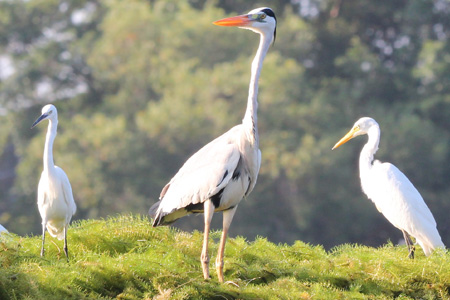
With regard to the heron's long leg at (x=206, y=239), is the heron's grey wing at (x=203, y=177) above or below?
above

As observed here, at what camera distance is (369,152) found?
934 cm

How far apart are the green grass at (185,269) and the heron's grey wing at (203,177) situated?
0.47m

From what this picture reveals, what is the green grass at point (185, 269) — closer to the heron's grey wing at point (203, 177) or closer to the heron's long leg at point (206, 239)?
the heron's long leg at point (206, 239)

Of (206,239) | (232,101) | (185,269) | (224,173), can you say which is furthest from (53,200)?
(232,101)

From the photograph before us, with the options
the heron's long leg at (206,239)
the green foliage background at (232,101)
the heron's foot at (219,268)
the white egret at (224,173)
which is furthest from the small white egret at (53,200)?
the green foliage background at (232,101)

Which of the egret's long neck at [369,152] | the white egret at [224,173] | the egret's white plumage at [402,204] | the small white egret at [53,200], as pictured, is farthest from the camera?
the egret's long neck at [369,152]

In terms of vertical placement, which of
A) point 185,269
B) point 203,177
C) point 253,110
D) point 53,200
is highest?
point 253,110

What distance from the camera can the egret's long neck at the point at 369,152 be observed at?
918 cm

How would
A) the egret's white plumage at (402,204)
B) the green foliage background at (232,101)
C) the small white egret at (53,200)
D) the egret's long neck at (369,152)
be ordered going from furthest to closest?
the green foliage background at (232,101)
the egret's long neck at (369,152)
the egret's white plumage at (402,204)
the small white egret at (53,200)

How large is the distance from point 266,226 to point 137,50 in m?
7.20

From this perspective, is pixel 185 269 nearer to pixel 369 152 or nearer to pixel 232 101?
pixel 369 152

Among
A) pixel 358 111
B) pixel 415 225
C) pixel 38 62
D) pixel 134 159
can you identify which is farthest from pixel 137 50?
pixel 415 225

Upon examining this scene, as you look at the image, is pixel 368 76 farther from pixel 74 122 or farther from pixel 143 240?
pixel 143 240

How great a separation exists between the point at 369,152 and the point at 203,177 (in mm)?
3105
